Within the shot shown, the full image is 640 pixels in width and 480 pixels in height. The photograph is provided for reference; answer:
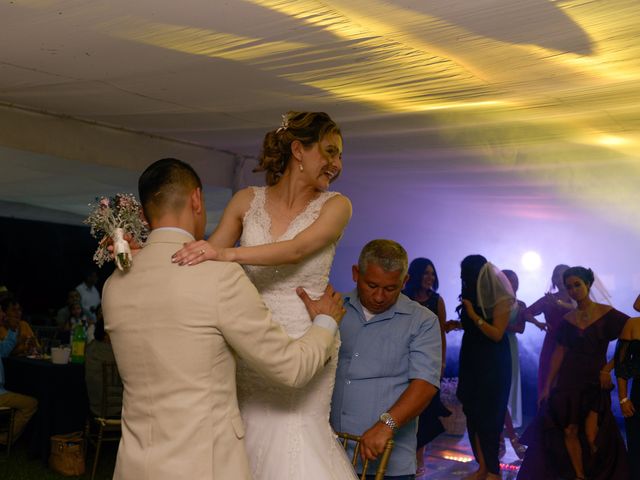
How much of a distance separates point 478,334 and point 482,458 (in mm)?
919

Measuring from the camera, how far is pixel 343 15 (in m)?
3.45

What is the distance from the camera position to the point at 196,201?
2.12 metres

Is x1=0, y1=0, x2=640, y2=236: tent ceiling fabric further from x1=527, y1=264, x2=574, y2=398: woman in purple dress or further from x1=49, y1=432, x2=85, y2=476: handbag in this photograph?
x1=49, y1=432, x2=85, y2=476: handbag

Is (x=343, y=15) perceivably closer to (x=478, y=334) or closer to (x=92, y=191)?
(x=478, y=334)

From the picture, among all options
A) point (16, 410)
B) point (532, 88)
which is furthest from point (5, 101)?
point (532, 88)

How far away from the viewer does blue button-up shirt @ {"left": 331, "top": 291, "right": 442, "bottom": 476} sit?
9.39 ft

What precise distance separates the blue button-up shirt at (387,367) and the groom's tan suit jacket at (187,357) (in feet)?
2.72

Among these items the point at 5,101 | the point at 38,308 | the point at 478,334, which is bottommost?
the point at 38,308

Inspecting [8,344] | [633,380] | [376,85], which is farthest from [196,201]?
[8,344]

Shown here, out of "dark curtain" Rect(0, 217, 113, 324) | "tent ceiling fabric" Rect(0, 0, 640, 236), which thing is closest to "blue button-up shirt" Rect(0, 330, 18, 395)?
"tent ceiling fabric" Rect(0, 0, 640, 236)

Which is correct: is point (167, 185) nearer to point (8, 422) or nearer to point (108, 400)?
point (108, 400)

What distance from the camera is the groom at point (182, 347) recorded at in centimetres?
200

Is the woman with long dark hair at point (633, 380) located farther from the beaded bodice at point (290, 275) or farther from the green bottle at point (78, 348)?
the green bottle at point (78, 348)

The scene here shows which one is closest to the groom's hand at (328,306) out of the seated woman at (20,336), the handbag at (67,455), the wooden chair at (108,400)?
the wooden chair at (108,400)
